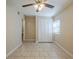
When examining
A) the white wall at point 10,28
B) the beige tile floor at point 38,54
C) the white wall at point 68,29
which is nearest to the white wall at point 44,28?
the beige tile floor at point 38,54

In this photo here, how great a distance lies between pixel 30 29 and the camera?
Answer: 9266 mm

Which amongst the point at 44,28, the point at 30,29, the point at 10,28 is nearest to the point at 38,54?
the point at 10,28

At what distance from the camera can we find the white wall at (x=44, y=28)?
861 cm

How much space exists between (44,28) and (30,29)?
1.35 meters

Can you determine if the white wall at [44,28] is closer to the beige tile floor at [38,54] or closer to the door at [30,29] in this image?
the door at [30,29]

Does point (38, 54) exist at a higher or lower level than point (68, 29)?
lower

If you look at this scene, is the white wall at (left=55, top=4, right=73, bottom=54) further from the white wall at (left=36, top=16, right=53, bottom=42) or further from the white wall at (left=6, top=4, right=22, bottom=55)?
the white wall at (left=36, top=16, right=53, bottom=42)

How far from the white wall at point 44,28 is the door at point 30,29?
2.61ft

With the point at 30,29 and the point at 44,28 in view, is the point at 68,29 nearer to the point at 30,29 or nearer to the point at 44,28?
the point at 44,28

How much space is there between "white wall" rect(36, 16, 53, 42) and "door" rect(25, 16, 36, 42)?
794 mm

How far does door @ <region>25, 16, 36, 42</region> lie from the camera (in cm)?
923

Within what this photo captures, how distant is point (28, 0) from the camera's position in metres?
3.93
